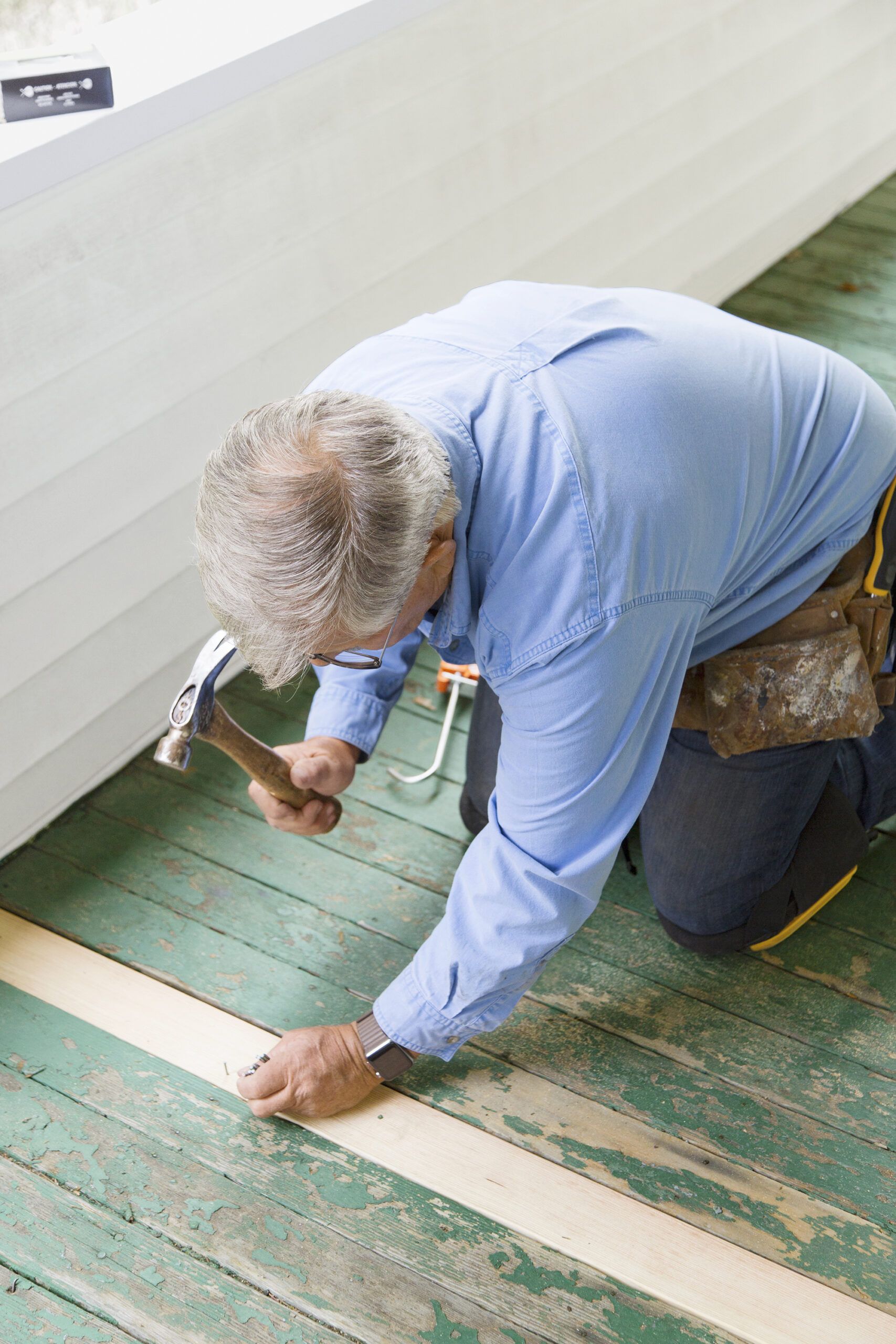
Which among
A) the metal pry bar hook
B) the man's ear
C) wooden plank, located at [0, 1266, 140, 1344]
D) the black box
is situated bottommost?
wooden plank, located at [0, 1266, 140, 1344]

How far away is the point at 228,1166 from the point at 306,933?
40 cm

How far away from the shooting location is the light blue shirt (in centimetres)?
124

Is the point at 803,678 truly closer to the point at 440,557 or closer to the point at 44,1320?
the point at 440,557

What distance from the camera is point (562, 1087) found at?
1688 mm

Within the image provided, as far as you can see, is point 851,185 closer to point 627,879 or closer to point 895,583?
point 895,583

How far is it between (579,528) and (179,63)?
3.80 ft

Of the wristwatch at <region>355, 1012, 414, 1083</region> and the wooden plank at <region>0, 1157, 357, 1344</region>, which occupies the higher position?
the wristwatch at <region>355, 1012, 414, 1083</region>

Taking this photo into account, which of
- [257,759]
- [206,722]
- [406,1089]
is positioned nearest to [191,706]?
[206,722]

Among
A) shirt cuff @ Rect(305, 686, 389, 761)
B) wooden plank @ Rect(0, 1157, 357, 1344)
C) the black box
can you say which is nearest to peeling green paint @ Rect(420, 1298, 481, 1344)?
wooden plank @ Rect(0, 1157, 357, 1344)

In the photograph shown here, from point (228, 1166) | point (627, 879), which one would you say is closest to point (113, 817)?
point (228, 1166)

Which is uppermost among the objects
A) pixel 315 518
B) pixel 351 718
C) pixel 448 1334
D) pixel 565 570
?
pixel 315 518

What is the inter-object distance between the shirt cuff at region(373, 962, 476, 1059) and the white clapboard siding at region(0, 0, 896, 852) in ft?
2.85

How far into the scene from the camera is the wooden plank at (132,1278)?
143 centimetres

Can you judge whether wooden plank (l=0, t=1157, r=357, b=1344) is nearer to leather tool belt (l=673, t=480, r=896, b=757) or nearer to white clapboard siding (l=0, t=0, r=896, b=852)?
white clapboard siding (l=0, t=0, r=896, b=852)
